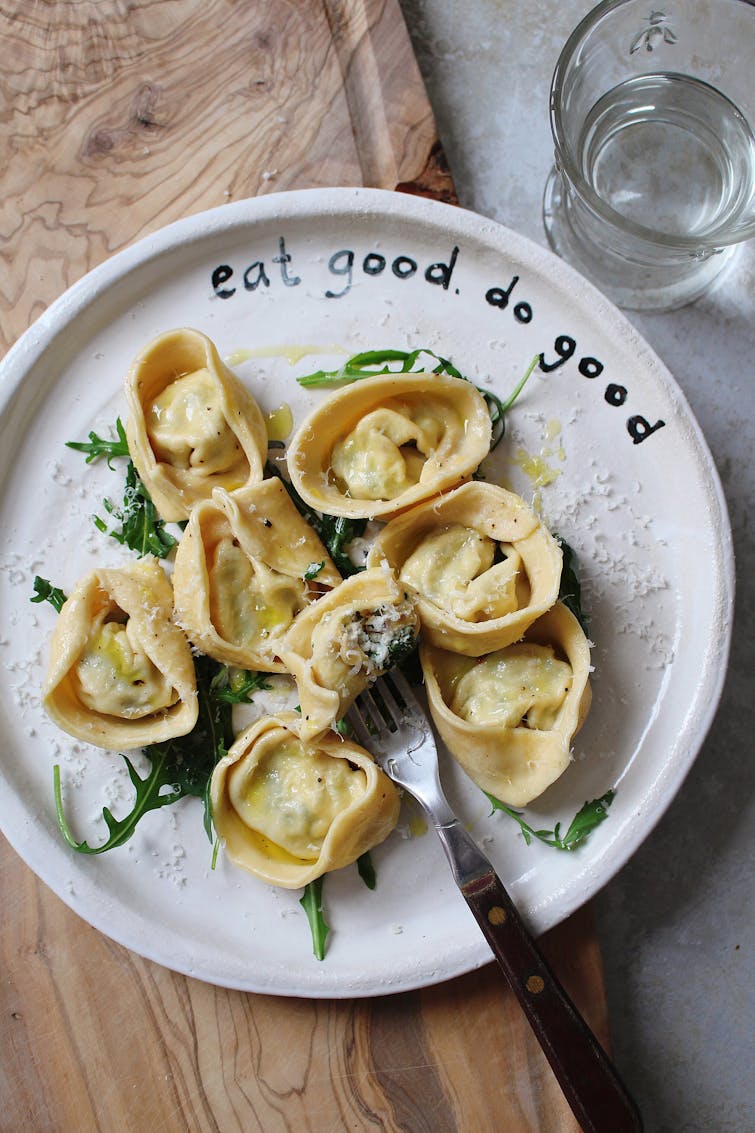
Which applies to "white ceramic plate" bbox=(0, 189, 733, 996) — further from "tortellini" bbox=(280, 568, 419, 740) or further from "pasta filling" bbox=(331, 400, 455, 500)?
"tortellini" bbox=(280, 568, 419, 740)

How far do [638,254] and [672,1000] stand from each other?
2.11m

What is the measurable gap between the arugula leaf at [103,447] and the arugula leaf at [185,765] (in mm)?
576

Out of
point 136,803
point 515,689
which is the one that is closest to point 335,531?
point 515,689

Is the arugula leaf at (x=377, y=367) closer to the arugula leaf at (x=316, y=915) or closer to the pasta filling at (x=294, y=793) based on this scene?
the pasta filling at (x=294, y=793)

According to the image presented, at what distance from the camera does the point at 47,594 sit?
2281 mm

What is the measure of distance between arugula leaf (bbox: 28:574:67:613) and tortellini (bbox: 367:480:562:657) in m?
0.82

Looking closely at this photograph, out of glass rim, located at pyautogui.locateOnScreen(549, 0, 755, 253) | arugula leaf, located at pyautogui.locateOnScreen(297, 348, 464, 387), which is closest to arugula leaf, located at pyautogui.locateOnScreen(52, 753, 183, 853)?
arugula leaf, located at pyautogui.locateOnScreen(297, 348, 464, 387)

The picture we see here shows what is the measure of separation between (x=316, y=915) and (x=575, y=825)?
0.68m

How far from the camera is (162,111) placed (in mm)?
2496

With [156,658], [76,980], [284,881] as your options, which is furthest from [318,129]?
[76,980]

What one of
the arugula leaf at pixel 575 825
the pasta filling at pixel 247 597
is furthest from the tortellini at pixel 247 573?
the arugula leaf at pixel 575 825

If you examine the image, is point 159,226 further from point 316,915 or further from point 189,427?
point 316,915

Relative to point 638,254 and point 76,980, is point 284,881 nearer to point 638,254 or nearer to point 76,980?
point 76,980

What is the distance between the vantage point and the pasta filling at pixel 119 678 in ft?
7.23
